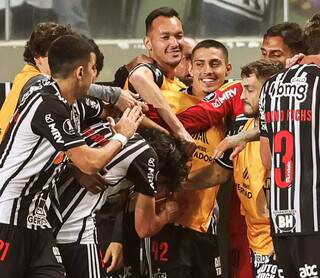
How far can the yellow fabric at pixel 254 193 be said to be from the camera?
5441 millimetres

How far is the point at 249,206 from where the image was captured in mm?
5535

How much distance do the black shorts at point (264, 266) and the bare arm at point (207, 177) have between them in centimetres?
47

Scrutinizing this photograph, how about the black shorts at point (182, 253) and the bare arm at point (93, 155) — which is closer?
the bare arm at point (93, 155)

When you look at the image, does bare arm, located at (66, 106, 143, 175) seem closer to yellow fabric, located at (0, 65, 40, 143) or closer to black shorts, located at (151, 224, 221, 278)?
yellow fabric, located at (0, 65, 40, 143)

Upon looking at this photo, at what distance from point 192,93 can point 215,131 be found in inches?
11.8

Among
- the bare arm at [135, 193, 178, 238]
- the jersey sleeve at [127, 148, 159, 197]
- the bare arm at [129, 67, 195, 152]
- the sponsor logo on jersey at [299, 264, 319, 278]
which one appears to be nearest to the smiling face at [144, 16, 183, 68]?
the bare arm at [129, 67, 195, 152]

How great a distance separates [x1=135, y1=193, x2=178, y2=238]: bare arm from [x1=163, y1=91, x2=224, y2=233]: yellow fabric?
0.14m

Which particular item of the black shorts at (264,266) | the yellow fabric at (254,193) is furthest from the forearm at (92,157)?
the black shorts at (264,266)

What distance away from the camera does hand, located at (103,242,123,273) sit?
5527 millimetres

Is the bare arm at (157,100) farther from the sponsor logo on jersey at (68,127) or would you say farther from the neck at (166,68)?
the sponsor logo on jersey at (68,127)

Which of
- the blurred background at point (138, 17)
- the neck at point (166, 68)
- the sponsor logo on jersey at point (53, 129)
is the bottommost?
the sponsor logo on jersey at point (53, 129)

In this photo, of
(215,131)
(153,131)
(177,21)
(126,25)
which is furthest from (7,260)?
(126,25)

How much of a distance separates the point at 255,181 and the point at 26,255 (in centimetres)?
141

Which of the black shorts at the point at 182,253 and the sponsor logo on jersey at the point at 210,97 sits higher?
the sponsor logo on jersey at the point at 210,97
